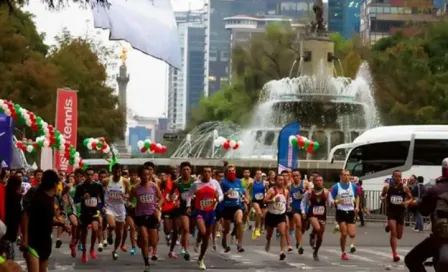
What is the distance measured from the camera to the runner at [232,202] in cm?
2653

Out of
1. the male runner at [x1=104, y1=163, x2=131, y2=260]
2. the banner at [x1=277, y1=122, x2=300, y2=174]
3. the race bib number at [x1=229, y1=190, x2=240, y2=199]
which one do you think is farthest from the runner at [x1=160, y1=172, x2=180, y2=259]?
the banner at [x1=277, y1=122, x2=300, y2=174]

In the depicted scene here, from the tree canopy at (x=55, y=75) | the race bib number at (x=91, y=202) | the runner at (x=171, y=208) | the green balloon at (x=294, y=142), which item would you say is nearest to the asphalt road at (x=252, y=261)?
the runner at (x=171, y=208)

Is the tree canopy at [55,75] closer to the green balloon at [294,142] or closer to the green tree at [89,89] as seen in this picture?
the green tree at [89,89]

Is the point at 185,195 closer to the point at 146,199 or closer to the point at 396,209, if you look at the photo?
the point at 146,199

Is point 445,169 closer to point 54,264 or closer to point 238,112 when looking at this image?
point 54,264

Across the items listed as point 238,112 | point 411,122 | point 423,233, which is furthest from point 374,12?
point 423,233

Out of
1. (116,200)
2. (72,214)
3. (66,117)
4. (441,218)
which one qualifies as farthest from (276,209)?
(66,117)

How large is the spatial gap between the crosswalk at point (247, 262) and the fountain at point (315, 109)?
33826 mm

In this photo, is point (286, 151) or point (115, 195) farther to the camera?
point (286, 151)

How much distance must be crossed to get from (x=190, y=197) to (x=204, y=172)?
46 centimetres

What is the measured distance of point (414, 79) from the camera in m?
81.3

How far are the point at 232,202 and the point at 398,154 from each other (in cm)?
2235

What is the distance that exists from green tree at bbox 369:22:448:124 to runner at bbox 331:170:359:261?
5239cm

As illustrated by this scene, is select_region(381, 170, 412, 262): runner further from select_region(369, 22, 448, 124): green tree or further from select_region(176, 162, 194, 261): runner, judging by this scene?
select_region(369, 22, 448, 124): green tree
